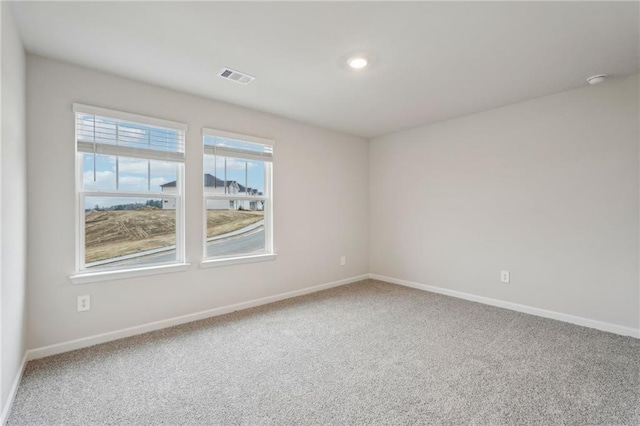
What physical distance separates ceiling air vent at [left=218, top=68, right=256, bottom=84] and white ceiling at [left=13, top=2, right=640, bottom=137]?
76 mm

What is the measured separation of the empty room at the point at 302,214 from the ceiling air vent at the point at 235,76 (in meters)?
0.03

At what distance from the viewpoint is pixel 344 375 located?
2.11 metres

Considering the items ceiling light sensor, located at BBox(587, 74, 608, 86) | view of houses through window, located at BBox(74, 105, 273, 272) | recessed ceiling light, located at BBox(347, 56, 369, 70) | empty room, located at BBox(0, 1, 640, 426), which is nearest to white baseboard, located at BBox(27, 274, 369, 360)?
empty room, located at BBox(0, 1, 640, 426)

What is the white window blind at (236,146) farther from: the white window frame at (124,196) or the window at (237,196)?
the white window frame at (124,196)

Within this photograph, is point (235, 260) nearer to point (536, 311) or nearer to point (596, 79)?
point (536, 311)

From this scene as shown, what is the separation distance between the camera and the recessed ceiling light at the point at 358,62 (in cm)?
240

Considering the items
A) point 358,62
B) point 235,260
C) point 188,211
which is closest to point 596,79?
point 358,62

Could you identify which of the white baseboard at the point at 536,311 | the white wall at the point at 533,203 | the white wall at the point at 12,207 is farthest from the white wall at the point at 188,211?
the white baseboard at the point at 536,311

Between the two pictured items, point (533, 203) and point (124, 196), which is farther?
point (533, 203)

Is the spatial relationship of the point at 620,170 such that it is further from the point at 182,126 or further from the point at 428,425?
the point at 182,126

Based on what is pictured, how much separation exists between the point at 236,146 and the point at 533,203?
343 centimetres

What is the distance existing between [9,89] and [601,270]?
4.94 metres

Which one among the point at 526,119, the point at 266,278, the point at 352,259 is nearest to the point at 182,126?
the point at 266,278

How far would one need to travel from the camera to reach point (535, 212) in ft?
10.8
